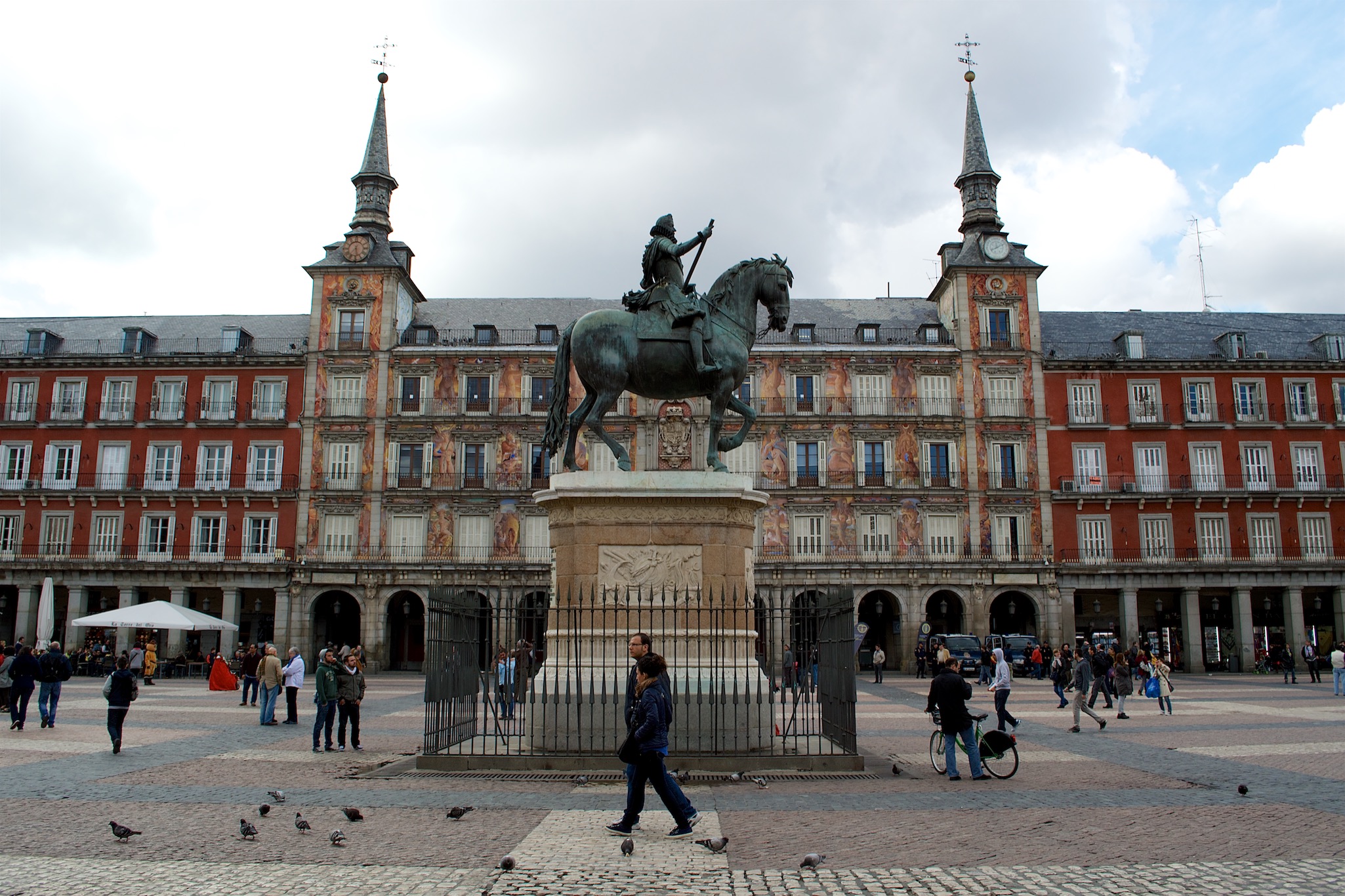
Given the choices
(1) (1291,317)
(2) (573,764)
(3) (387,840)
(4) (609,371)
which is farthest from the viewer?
(1) (1291,317)

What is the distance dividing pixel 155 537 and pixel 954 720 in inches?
1670

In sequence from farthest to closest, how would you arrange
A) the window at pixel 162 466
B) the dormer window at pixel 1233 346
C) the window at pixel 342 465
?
the dormer window at pixel 1233 346, the window at pixel 162 466, the window at pixel 342 465

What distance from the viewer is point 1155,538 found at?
142 feet

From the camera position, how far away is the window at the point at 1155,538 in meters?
43.0

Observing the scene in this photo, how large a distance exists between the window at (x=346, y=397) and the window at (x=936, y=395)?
2494 cm

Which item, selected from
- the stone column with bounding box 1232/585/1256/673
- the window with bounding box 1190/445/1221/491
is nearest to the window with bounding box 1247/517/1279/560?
the stone column with bounding box 1232/585/1256/673

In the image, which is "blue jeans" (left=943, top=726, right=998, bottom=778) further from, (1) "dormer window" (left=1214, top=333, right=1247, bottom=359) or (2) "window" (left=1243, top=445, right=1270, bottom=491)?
(1) "dormer window" (left=1214, top=333, right=1247, bottom=359)

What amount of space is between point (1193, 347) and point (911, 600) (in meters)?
18.8

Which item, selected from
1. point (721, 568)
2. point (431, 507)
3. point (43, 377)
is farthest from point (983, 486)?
point (43, 377)

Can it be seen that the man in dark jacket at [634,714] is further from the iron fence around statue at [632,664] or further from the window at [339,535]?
the window at [339,535]

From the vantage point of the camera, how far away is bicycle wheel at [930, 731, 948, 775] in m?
11.0

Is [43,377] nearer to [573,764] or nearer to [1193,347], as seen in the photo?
[573,764]

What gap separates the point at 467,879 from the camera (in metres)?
6.24

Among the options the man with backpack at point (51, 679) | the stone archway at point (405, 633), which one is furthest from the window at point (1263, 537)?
the man with backpack at point (51, 679)
